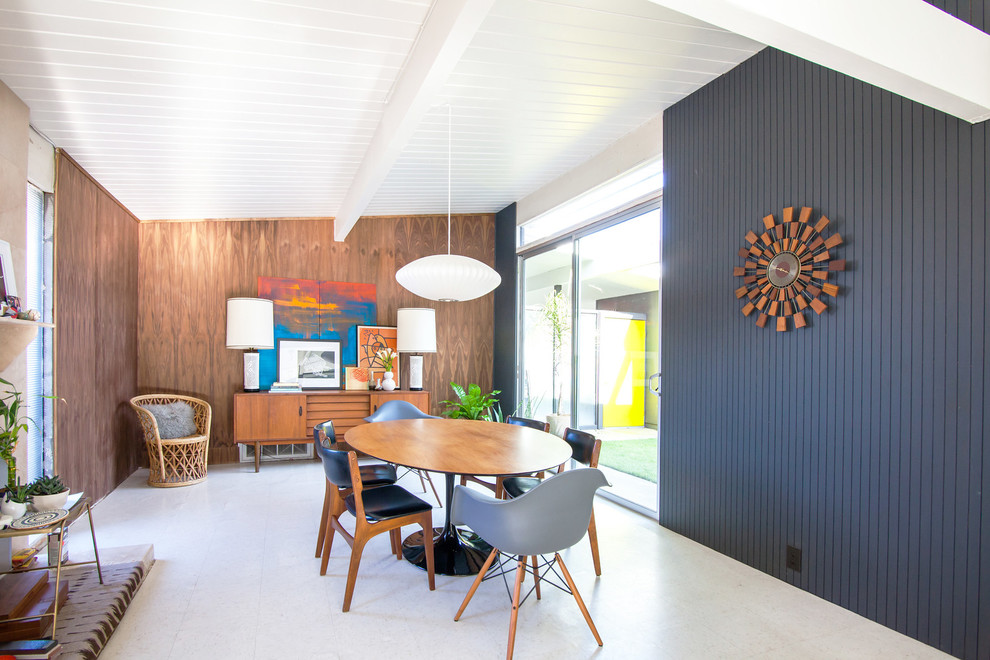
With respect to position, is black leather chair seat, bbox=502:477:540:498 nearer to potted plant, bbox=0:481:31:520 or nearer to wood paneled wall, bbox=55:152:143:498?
potted plant, bbox=0:481:31:520

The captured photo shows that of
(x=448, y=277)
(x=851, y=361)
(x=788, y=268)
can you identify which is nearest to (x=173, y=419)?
(x=448, y=277)

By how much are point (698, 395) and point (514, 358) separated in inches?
112

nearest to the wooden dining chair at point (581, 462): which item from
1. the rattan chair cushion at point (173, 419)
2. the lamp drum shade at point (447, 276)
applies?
the lamp drum shade at point (447, 276)

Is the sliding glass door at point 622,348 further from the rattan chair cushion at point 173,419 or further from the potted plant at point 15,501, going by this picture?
the rattan chair cushion at point 173,419

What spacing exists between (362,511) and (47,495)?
1.50 meters

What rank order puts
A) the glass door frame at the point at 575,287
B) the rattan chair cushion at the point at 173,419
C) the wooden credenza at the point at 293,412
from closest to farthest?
the glass door frame at the point at 575,287 → the rattan chair cushion at the point at 173,419 → the wooden credenza at the point at 293,412

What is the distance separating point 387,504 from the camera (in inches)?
109

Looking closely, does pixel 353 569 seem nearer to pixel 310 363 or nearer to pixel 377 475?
pixel 377 475

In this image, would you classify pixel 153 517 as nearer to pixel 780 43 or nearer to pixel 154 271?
pixel 154 271

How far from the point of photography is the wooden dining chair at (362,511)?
8.50ft

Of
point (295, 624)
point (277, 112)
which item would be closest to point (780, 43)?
point (277, 112)

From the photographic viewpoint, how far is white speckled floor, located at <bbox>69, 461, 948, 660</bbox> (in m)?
2.25

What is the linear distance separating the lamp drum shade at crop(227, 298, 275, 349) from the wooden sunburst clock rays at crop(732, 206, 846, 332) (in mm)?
4545

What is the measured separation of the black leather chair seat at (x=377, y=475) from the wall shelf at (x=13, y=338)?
188cm
